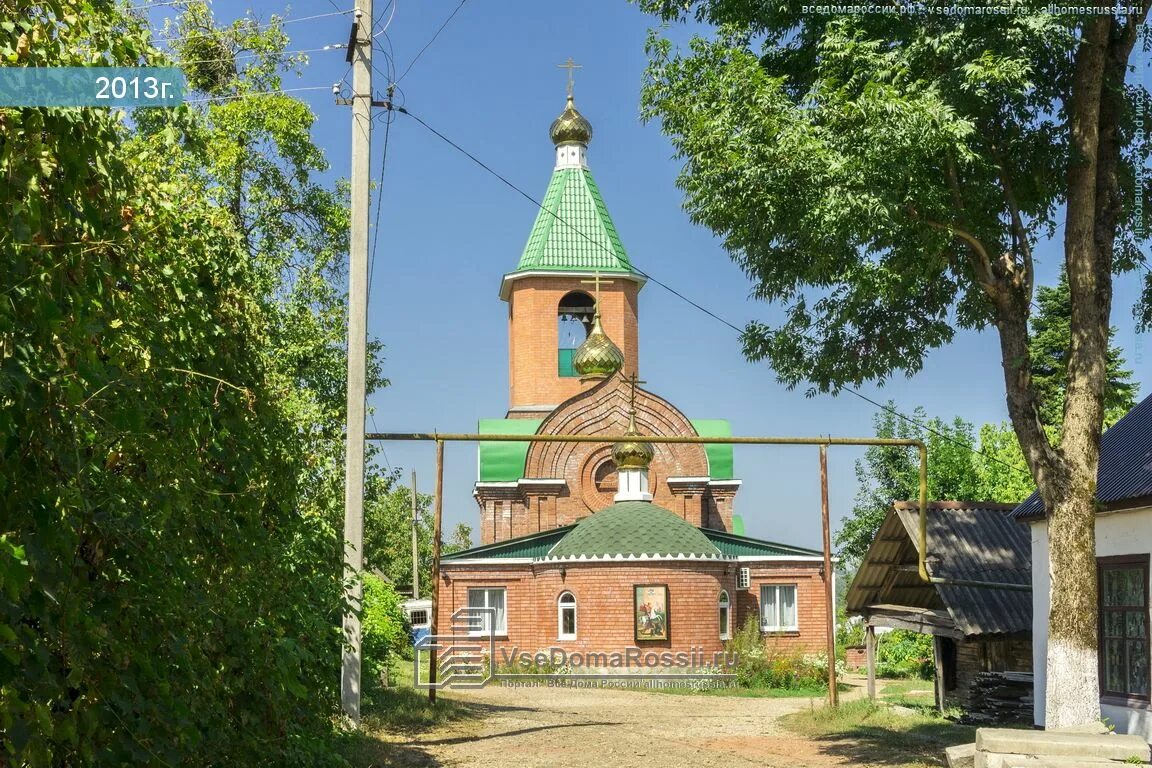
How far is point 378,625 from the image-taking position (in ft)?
69.8

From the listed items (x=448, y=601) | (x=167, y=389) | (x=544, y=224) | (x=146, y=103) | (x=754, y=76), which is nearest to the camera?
(x=146, y=103)

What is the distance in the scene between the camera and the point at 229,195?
59.5ft

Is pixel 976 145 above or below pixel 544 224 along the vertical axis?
below

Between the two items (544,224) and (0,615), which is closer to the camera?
(0,615)

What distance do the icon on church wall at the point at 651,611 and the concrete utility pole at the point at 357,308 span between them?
15.6 m

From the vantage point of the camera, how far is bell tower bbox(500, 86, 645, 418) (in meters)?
39.5

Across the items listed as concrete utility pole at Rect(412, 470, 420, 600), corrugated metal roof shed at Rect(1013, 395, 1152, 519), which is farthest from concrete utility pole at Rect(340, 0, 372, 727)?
concrete utility pole at Rect(412, 470, 420, 600)

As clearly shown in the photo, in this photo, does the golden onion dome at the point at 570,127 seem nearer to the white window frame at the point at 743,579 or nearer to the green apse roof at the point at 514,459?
the green apse roof at the point at 514,459

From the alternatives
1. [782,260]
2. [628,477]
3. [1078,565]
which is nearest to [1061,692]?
[1078,565]

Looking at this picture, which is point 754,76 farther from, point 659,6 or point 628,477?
point 628,477

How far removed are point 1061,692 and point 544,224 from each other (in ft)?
104

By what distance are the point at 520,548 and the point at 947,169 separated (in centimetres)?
2235

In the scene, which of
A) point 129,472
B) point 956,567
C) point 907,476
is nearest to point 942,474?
point 907,476

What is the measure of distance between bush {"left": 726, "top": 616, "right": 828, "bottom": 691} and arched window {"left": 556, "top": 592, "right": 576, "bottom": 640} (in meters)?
3.81
